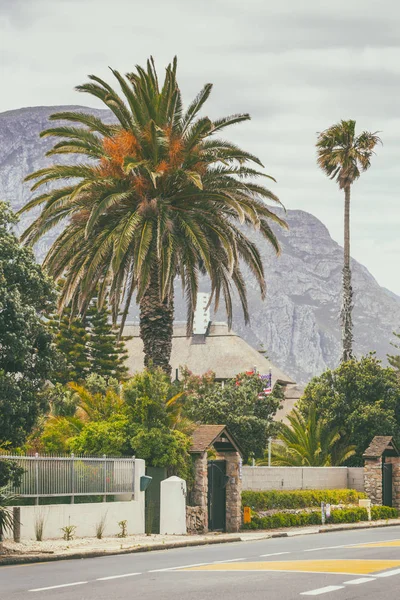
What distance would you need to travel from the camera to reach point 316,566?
1836 centimetres

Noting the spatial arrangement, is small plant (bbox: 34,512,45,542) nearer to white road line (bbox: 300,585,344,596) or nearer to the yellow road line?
the yellow road line

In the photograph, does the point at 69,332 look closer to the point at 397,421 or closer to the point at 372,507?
the point at 397,421

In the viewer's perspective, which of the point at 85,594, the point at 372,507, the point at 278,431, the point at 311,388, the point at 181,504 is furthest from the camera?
the point at 311,388

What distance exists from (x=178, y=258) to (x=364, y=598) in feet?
79.6

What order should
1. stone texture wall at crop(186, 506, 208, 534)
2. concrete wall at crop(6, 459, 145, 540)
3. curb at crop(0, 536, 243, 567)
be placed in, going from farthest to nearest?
stone texture wall at crop(186, 506, 208, 534) < concrete wall at crop(6, 459, 145, 540) < curb at crop(0, 536, 243, 567)

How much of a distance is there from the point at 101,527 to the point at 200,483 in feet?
18.2

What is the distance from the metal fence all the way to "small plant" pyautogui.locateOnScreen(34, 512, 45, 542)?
533mm

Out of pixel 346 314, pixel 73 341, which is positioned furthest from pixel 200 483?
pixel 73 341

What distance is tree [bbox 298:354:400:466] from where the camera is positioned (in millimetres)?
52531

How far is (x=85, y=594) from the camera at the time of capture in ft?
45.8

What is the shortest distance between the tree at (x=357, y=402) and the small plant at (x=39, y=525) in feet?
92.2

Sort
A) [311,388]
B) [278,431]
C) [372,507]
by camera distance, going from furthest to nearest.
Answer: [311,388] → [278,431] → [372,507]

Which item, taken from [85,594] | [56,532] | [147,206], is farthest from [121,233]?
[85,594]

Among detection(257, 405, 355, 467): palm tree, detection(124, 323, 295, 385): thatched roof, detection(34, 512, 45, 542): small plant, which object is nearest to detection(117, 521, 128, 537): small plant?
detection(34, 512, 45, 542): small plant
